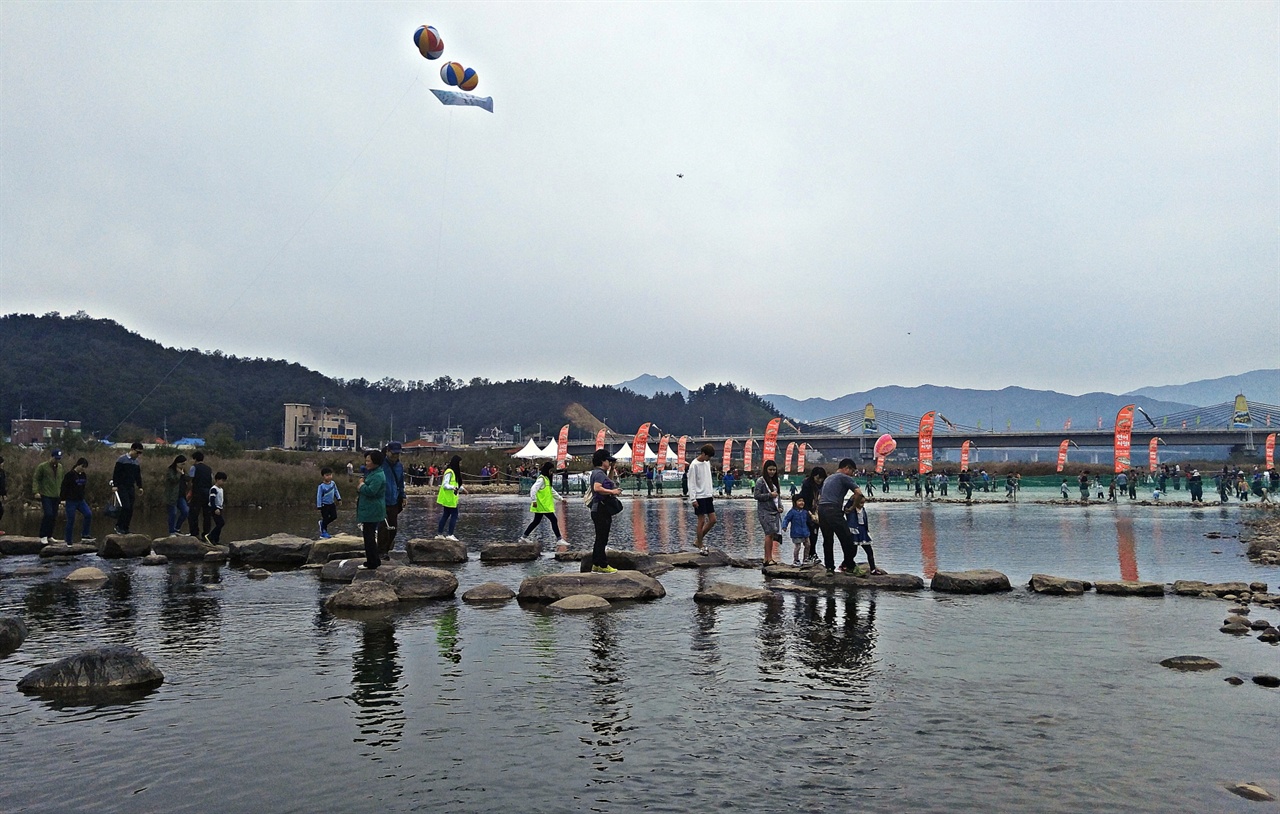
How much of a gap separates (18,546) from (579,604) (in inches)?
562

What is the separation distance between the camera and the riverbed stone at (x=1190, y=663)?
8.30 metres

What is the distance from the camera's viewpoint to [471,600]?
12258mm

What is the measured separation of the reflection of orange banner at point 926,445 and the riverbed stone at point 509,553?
1524 inches

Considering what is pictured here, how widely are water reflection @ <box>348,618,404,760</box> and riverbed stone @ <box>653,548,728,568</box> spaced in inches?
281

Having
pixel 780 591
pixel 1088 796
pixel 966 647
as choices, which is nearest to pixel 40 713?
pixel 1088 796

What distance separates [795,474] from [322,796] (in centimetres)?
7679

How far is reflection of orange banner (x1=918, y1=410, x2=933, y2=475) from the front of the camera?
5209cm

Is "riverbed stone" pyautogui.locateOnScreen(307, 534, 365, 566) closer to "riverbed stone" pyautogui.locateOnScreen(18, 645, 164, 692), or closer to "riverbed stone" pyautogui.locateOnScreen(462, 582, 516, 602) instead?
"riverbed stone" pyautogui.locateOnScreen(462, 582, 516, 602)

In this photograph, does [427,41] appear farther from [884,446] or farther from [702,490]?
[884,446]

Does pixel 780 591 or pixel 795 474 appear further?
pixel 795 474

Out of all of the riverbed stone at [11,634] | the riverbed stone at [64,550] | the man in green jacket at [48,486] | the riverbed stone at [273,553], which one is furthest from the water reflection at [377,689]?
the man in green jacket at [48,486]

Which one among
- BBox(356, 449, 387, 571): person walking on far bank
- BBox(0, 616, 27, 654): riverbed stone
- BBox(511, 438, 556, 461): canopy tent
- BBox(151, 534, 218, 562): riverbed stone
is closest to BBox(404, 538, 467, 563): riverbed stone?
BBox(356, 449, 387, 571): person walking on far bank

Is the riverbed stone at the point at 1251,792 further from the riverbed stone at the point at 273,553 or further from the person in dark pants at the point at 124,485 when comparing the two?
the person in dark pants at the point at 124,485

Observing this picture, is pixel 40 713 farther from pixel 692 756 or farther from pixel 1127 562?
pixel 1127 562
